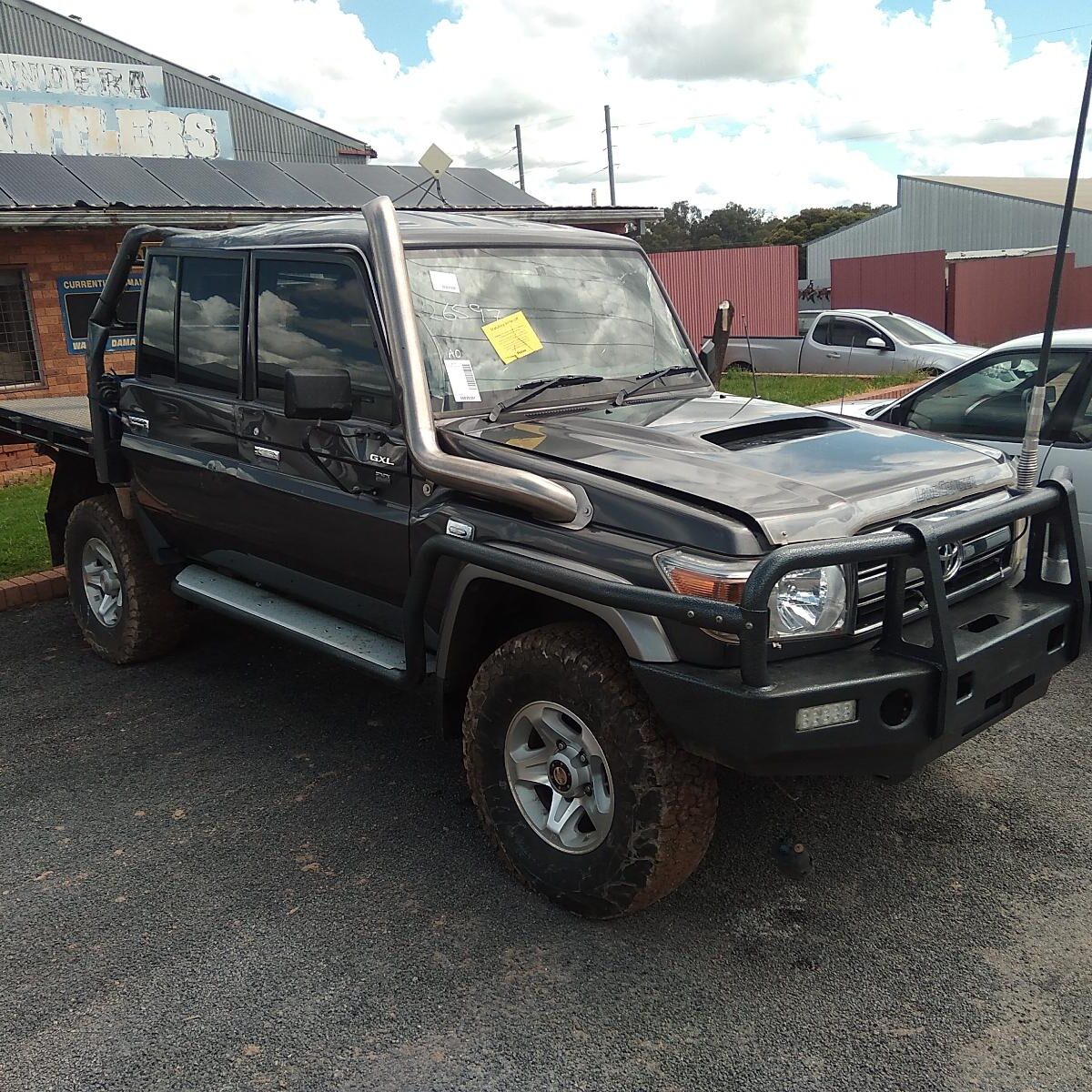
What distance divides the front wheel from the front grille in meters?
0.66

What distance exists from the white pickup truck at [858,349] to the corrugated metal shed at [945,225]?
31.4 metres

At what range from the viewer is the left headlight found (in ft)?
9.62

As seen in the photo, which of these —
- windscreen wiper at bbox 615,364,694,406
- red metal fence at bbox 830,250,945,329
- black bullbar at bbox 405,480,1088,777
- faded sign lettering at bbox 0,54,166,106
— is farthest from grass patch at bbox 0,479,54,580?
red metal fence at bbox 830,250,945,329

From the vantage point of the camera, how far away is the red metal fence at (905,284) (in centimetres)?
2505

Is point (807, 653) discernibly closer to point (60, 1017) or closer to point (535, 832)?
point (535, 832)

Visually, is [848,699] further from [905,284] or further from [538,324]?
[905,284]

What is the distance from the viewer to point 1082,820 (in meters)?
4.00

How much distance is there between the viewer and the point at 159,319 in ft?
16.9

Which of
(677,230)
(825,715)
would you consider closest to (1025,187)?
(677,230)

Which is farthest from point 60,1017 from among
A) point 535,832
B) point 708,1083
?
point 708,1083

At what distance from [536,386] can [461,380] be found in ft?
0.99

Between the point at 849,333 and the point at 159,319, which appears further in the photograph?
the point at 849,333

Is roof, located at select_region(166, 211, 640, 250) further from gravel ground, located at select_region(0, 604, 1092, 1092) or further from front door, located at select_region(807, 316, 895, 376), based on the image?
front door, located at select_region(807, 316, 895, 376)

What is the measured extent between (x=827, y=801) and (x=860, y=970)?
1032 millimetres
